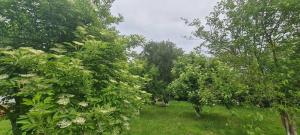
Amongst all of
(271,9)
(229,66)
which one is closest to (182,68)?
(229,66)

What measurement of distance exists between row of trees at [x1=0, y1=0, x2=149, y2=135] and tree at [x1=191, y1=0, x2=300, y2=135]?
537cm

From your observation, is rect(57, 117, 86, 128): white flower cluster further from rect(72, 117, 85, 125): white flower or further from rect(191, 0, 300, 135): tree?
rect(191, 0, 300, 135): tree

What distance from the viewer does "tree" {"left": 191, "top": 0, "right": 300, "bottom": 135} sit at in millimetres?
10922

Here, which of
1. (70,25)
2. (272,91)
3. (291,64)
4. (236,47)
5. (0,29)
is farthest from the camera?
(236,47)

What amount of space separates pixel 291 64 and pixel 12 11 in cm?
1080

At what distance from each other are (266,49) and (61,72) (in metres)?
9.34

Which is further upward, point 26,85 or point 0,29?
point 0,29

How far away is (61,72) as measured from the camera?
6492 millimetres

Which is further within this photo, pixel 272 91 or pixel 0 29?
pixel 272 91

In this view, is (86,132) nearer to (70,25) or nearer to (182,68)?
(70,25)

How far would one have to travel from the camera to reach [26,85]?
263 inches

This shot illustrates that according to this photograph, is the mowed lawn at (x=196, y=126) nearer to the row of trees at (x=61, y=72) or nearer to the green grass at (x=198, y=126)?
the green grass at (x=198, y=126)

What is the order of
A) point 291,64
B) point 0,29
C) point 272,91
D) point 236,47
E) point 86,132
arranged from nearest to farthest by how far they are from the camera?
point 86,132 < point 0,29 < point 272,91 < point 291,64 < point 236,47

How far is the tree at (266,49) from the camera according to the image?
10.9 metres
